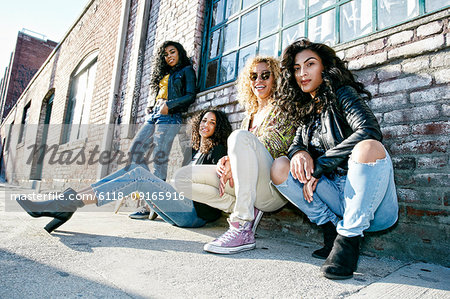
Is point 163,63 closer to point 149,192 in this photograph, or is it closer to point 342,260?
point 149,192

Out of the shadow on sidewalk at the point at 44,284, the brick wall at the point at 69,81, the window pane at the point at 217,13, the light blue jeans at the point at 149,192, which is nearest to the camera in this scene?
the shadow on sidewalk at the point at 44,284

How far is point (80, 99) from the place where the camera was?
715 centimetres

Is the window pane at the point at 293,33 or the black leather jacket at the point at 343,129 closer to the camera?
the black leather jacket at the point at 343,129

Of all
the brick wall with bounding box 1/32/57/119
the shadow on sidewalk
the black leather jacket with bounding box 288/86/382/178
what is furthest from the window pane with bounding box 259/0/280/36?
the brick wall with bounding box 1/32/57/119

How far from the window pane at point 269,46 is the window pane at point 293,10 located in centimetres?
19

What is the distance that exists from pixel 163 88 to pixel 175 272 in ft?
8.50

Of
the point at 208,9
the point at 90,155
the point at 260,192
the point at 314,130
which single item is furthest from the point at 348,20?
the point at 90,155

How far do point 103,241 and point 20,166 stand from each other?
44.1 ft

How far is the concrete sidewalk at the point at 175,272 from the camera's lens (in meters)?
0.94

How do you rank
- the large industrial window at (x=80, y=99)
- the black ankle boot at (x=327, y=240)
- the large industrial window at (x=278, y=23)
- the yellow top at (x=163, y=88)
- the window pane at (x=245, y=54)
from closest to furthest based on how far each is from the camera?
the black ankle boot at (x=327, y=240), the large industrial window at (x=278, y=23), the window pane at (x=245, y=54), the yellow top at (x=163, y=88), the large industrial window at (x=80, y=99)

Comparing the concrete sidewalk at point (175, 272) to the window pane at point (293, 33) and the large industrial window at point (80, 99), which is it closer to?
the window pane at point (293, 33)

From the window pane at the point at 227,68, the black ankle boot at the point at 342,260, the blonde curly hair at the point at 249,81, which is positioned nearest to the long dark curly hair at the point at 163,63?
the window pane at the point at 227,68

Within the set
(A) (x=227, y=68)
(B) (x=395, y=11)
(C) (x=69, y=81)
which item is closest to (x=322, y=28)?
(B) (x=395, y=11)

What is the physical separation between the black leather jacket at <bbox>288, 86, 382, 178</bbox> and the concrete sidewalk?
51 cm
